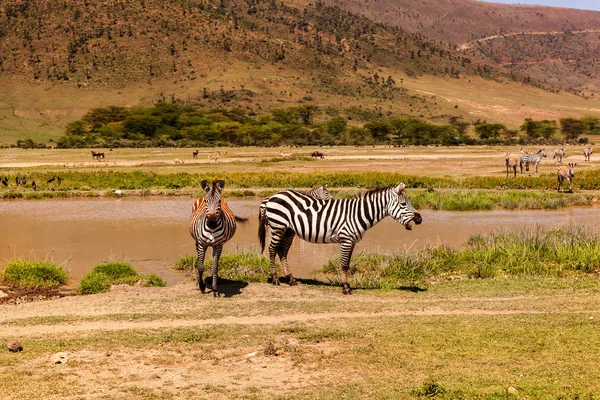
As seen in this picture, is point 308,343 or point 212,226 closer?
point 308,343

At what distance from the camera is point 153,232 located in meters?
26.3

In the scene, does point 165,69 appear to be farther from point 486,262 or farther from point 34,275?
point 486,262

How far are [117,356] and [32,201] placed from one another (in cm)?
2835

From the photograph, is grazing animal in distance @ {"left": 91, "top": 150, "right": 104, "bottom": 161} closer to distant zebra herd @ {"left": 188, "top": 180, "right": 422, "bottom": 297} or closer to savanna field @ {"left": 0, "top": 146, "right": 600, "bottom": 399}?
savanna field @ {"left": 0, "top": 146, "right": 600, "bottom": 399}

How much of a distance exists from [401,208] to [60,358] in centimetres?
730

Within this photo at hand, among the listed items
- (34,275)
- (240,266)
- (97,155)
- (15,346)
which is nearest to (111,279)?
(34,275)

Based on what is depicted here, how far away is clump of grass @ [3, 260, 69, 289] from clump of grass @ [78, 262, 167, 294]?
71cm

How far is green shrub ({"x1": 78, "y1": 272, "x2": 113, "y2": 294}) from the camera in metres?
15.6

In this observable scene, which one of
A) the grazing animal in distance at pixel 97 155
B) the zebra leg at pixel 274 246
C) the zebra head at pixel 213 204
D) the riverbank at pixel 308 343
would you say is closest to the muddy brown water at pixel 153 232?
the zebra leg at pixel 274 246

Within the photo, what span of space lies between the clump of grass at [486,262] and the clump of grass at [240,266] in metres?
1.54

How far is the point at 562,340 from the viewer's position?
10695 mm

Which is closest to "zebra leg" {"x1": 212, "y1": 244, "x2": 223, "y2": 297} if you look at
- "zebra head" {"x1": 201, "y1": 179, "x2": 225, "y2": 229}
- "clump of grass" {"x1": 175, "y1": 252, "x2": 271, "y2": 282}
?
"zebra head" {"x1": 201, "y1": 179, "x2": 225, "y2": 229}

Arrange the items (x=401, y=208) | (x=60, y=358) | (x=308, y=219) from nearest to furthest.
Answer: (x=60, y=358) → (x=401, y=208) → (x=308, y=219)

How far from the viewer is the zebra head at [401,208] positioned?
14844 mm
